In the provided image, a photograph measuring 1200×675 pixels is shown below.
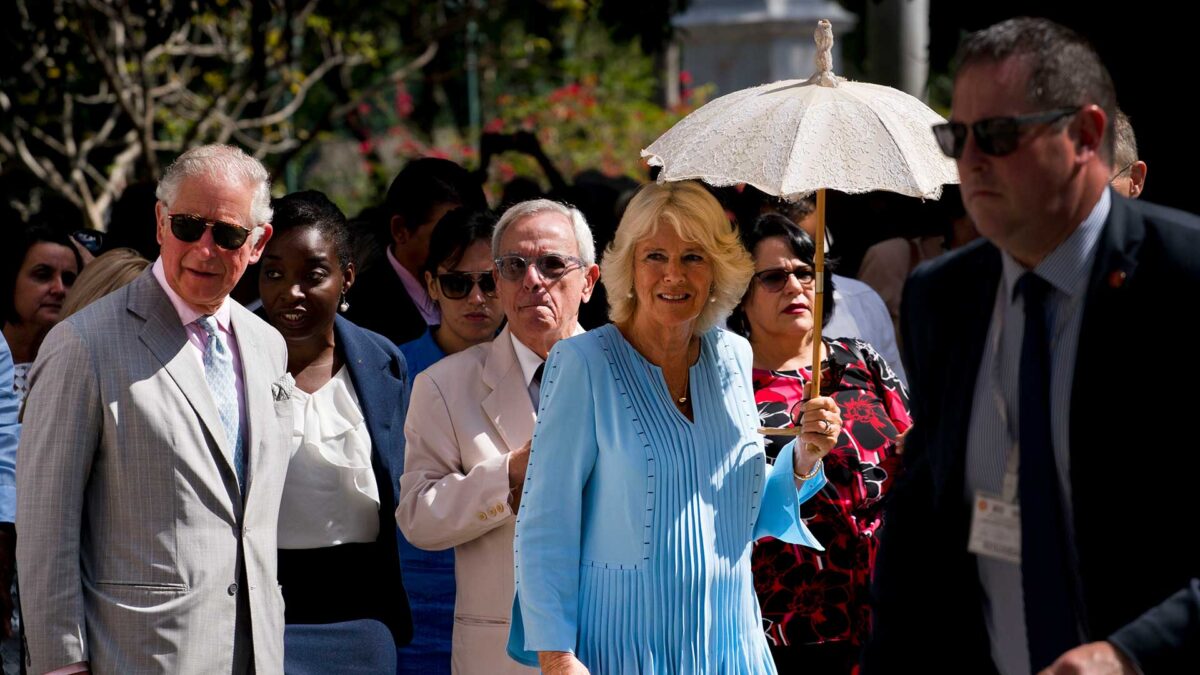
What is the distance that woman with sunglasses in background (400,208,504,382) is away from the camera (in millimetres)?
5996

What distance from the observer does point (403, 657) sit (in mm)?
5512

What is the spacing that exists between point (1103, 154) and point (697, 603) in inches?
71.5

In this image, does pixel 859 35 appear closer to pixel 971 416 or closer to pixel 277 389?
pixel 277 389

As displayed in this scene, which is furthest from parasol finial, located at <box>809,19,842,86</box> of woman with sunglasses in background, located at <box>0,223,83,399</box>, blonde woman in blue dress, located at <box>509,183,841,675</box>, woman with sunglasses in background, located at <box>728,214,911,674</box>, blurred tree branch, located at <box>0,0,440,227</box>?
blurred tree branch, located at <box>0,0,440,227</box>

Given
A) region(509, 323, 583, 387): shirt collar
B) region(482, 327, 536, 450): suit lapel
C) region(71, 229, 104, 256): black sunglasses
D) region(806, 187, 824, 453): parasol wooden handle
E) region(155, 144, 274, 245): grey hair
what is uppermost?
region(155, 144, 274, 245): grey hair

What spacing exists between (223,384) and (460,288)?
154cm

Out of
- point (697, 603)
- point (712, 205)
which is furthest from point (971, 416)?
point (712, 205)

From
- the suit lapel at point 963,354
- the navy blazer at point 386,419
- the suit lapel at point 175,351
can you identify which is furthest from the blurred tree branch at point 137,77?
the suit lapel at point 963,354

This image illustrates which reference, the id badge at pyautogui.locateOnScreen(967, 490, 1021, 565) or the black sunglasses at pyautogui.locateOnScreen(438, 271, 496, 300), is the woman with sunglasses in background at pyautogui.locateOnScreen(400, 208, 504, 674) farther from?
the id badge at pyautogui.locateOnScreen(967, 490, 1021, 565)

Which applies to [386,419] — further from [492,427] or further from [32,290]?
[32,290]

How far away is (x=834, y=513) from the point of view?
5484 millimetres

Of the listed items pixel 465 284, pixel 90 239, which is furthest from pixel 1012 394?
pixel 90 239

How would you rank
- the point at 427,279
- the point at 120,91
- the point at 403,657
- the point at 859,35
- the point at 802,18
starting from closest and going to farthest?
the point at 403,657 < the point at 427,279 < the point at 120,91 < the point at 802,18 < the point at 859,35

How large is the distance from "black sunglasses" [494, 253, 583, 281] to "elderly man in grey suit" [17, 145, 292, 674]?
2.74 feet
